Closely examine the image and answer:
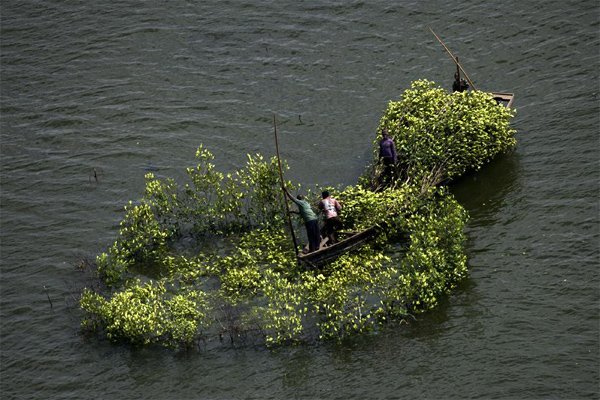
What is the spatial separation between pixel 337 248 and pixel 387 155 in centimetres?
407

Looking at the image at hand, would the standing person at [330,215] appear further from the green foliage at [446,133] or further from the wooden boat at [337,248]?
the green foliage at [446,133]

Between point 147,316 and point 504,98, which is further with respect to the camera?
point 504,98

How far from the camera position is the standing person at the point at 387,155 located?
3094 centimetres

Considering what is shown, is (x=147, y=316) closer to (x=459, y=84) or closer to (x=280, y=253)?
(x=280, y=253)

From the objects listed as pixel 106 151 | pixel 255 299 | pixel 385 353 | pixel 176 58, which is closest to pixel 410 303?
pixel 385 353

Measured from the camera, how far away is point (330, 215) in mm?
28797

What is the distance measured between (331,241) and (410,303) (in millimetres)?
3474

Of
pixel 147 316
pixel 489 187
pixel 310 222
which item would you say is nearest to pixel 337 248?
pixel 310 222

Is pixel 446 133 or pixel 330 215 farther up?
pixel 446 133

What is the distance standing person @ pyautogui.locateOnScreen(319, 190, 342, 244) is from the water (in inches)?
146

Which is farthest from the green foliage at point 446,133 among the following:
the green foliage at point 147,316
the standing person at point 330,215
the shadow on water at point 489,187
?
the green foliage at point 147,316

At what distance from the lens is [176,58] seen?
132ft

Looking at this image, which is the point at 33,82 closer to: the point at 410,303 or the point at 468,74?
the point at 468,74

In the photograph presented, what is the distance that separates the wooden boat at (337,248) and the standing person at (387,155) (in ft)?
8.50
